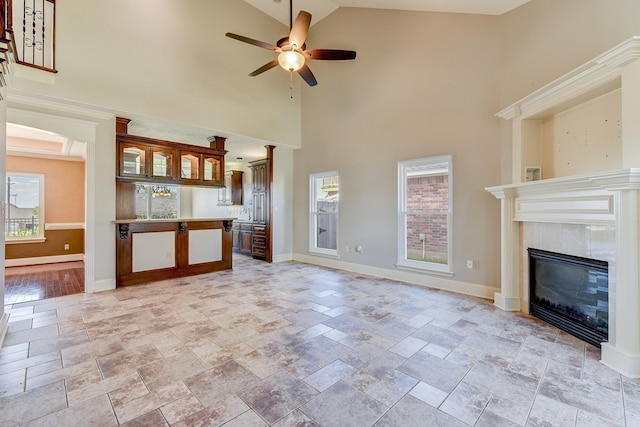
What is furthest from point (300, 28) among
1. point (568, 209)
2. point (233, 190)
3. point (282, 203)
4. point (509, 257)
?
point (233, 190)

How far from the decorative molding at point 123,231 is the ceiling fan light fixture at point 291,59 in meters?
3.52

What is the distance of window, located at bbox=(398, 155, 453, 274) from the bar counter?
350 centimetres

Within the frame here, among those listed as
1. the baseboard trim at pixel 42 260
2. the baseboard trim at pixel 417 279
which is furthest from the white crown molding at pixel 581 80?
the baseboard trim at pixel 42 260

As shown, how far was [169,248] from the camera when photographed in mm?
5098

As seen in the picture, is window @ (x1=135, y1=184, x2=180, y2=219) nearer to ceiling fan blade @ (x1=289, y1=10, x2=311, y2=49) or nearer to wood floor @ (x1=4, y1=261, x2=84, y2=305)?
wood floor @ (x1=4, y1=261, x2=84, y2=305)

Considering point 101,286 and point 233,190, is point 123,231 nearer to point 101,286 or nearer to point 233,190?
point 101,286

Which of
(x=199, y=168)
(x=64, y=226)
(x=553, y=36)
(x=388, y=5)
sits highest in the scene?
(x=388, y=5)

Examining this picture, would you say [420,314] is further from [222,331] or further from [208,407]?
[208,407]

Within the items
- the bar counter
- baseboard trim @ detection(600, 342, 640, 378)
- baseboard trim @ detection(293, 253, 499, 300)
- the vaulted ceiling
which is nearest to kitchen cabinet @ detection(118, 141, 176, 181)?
the bar counter

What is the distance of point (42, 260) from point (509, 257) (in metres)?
9.03

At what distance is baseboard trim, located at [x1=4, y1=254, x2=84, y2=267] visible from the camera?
6.01 metres

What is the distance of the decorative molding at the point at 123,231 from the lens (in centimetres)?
454

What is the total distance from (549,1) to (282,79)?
15.6 ft

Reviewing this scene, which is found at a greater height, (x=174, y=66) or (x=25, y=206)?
(x=174, y=66)
